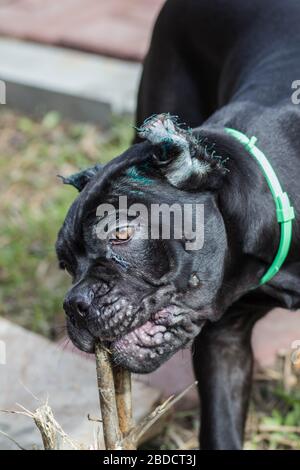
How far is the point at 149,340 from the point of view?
2.40 meters

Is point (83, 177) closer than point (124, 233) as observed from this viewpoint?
No

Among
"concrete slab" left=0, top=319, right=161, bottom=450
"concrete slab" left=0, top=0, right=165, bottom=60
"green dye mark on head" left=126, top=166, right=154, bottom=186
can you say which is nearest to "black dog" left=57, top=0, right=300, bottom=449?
"green dye mark on head" left=126, top=166, right=154, bottom=186

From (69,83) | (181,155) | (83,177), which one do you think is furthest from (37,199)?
(181,155)

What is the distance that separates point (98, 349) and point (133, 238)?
0.28 metres

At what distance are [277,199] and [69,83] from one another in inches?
110

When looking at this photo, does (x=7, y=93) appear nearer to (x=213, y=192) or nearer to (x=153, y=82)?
(x=153, y=82)

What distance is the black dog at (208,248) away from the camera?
2346mm

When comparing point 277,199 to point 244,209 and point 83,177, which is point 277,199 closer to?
point 244,209

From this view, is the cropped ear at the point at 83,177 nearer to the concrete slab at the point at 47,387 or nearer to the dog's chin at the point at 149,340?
the dog's chin at the point at 149,340

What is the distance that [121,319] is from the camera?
92.0 inches

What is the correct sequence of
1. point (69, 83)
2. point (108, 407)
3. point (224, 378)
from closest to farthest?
point (108, 407) → point (224, 378) → point (69, 83)

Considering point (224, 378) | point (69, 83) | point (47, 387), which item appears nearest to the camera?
point (224, 378)

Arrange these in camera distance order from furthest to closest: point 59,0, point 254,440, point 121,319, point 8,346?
point 59,0
point 8,346
point 254,440
point 121,319

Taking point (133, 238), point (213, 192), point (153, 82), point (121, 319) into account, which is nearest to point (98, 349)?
point (121, 319)
